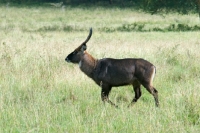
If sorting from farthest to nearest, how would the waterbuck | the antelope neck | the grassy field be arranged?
the antelope neck < the waterbuck < the grassy field

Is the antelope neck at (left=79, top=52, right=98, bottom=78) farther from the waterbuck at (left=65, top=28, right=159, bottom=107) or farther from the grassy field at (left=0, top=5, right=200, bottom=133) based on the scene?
the grassy field at (left=0, top=5, right=200, bottom=133)

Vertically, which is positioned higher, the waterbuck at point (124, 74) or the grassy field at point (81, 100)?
the waterbuck at point (124, 74)

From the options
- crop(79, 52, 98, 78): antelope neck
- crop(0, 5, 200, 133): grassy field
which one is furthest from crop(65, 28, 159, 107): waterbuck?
crop(0, 5, 200, 133): grassy field

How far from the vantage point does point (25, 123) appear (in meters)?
7.25

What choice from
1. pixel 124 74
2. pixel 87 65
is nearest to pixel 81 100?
pixel 87 65

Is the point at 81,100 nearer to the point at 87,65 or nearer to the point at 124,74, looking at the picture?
the point at 87,65

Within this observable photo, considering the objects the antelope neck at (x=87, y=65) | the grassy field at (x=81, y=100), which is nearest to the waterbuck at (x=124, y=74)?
the antelope neck at (x=87, y=65)

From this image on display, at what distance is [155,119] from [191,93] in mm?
1180

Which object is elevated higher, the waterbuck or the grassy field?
the waterbuck

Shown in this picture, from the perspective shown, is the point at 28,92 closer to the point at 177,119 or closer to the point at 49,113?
the point at 49,113

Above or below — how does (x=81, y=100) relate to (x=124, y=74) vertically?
below

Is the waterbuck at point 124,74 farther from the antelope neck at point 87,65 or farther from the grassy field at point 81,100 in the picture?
the grassy field at point 81,100

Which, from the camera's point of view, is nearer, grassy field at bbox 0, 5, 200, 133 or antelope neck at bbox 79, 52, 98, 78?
grassy field at bbox 0, 5, 200, 133

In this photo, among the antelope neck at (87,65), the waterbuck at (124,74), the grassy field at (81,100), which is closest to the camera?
the grassy field at (81,100)
